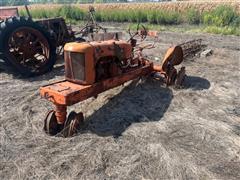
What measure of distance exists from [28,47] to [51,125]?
4219mm

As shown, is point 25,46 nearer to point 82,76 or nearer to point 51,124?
point 82,76

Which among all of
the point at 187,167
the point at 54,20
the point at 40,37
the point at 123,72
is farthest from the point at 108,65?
the point at 54,20

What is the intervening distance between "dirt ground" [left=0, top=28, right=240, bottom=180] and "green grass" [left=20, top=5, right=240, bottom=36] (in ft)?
36.2

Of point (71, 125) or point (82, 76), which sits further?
point (82, 76)

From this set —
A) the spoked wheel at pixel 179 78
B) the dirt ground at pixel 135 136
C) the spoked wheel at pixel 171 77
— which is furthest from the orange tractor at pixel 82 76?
the spoked wheel at pixel 179 78

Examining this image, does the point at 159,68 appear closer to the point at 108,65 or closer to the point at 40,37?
the point at 108,65

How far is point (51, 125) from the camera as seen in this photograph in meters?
5.33

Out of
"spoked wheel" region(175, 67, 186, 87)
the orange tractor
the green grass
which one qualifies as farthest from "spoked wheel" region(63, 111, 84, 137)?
the green grass

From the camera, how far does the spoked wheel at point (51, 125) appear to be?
5293 millimetres

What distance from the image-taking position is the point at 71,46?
18.2 feet

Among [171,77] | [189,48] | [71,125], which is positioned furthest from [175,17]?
[71,125]

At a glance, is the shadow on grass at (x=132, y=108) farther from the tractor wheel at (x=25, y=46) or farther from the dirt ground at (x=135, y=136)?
the tractor wheel at (x=25, y=46)

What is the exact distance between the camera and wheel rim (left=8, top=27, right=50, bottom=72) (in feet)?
28.6

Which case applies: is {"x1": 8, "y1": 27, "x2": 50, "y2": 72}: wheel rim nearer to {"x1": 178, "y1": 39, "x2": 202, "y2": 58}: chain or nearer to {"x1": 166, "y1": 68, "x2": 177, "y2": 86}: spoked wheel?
{"x1": 166, "y1": 68, "x2": 177, "y2": 86}: spoked wheel
